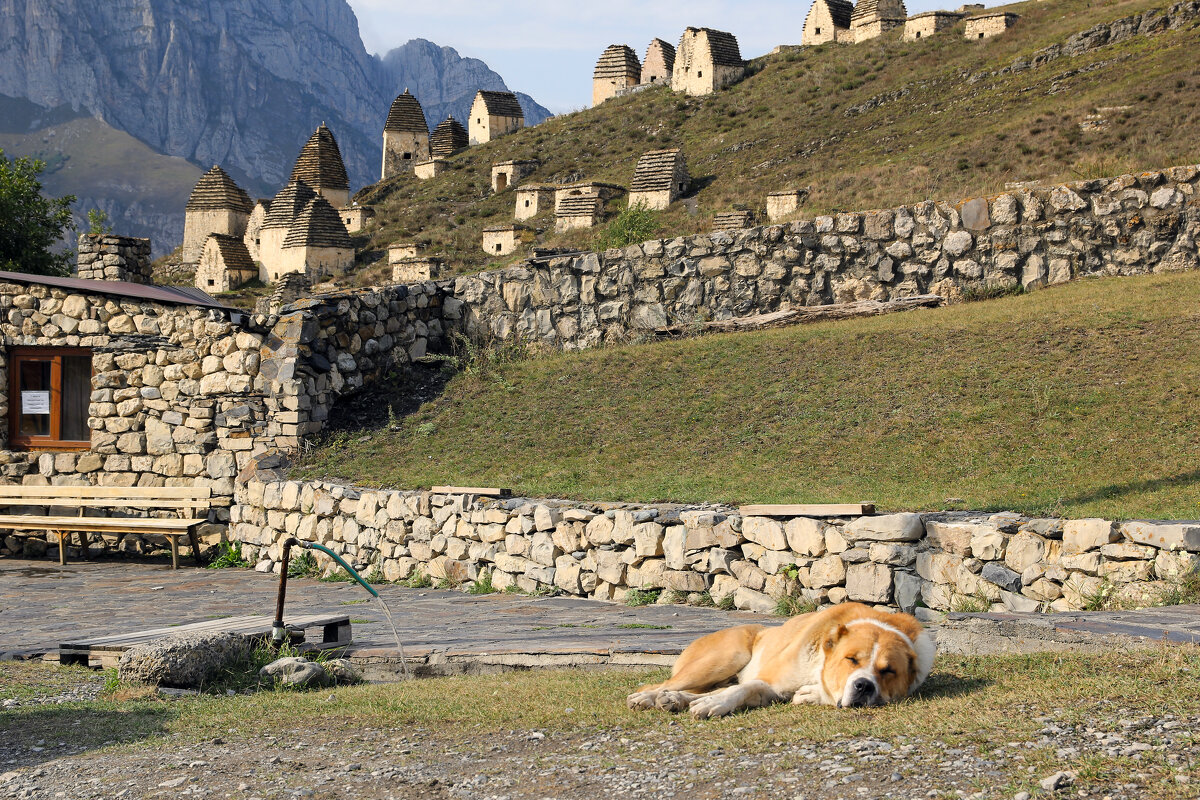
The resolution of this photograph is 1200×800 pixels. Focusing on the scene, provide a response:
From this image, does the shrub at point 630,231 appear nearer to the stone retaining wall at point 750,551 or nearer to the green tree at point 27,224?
the green tree at point 27,224

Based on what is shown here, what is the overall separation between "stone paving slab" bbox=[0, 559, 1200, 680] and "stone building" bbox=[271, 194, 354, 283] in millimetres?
47600

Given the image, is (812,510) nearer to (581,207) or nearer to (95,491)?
(95,491)

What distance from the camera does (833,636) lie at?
473 cm

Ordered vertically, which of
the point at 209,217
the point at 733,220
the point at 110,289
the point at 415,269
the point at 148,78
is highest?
the point at 148,78

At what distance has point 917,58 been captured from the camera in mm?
60531

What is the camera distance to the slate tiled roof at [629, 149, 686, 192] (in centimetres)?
4700

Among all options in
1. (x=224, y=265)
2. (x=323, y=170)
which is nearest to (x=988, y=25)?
(x=323, y=170)

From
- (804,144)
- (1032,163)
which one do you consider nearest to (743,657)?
(1032,163)

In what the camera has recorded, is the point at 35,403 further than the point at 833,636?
Yes

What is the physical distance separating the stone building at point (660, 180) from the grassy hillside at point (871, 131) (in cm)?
130

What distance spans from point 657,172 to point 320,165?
36202 millimetres

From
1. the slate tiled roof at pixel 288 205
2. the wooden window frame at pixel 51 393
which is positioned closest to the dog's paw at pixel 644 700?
the wooden window frame at pixel 51 393

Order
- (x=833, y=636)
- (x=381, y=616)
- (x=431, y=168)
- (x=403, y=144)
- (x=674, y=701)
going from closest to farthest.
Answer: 1. (x=833, y=636)
2. (x=674, y=701)
3. (x=381, y=616)
4. (x=431, y=168)
5. (x=403, y=144)

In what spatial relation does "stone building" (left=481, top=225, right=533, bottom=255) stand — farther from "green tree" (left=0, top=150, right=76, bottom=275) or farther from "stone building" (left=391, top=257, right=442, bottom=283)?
"green tree" (left=0, top=150, right=76, bottom=275)
